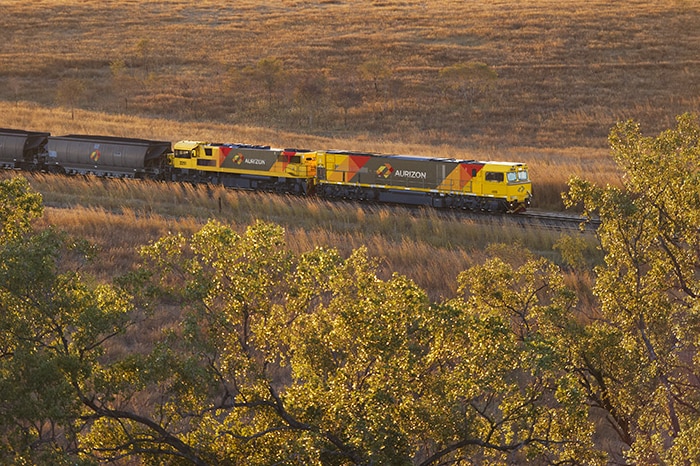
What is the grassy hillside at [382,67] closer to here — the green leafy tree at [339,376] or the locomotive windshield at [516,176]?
the locomotive windshield at [516,176]

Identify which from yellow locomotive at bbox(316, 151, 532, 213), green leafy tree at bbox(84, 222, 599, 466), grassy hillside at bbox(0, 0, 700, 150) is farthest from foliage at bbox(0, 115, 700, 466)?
grassy hillside at bbox(0, 0, 700, 150)

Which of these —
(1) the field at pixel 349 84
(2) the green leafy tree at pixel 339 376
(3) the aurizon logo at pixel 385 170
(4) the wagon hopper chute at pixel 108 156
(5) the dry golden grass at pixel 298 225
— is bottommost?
(2) the green leafy tree at pixel 339 376

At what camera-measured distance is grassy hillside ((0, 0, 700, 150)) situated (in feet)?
276

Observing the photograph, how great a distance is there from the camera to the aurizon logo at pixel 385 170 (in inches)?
1609

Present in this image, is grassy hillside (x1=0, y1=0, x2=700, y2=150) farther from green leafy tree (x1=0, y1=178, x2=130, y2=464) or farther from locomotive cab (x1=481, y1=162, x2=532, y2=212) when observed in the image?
green leafy tree (x1=0, y1=178, x2=130, y2=464)

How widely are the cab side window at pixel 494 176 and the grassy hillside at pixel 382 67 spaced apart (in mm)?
29404

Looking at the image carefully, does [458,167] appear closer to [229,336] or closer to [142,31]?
[229,336]

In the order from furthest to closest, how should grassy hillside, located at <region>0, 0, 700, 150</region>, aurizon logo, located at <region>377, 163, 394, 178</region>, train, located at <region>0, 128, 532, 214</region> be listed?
1. grassy hillside, located at <region>0, 0, 700, 150</region>
2. aurizon logo, located at <region>377, 163, 394, 178</region>
3. train, located at <region>0, 128, 532, 214</region>

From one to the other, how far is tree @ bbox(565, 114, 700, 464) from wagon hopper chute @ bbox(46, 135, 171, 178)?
1394 inches

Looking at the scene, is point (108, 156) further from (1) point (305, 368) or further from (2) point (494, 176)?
(1) point (305, 368)

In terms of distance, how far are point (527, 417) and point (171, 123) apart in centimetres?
7002

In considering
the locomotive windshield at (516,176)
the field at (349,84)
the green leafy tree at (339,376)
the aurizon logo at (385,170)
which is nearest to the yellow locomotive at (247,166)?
the aurizon logo at (385,170)

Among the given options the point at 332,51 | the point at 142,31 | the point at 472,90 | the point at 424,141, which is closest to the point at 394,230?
the point at 424,141

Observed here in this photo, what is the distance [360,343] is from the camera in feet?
32.9
